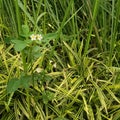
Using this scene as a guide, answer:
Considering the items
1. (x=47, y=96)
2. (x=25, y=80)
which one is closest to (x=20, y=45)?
(x=25, y=80)

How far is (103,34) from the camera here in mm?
1707

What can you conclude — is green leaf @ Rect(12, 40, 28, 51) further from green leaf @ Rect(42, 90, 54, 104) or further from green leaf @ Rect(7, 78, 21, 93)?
green leaf @ Rect(42, 90, 54, 104)

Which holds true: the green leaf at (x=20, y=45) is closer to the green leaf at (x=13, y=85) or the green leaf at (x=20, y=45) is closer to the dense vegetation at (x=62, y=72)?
the dense vegetation at (x=62, y=72)

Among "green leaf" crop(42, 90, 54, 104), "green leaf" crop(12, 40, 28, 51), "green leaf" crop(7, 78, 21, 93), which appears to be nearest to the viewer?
"green leaf" crop(12, 40, 28, 51)

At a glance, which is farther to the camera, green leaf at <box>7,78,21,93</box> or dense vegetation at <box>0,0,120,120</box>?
dense vegetation at <box>0,0,120,120</box>

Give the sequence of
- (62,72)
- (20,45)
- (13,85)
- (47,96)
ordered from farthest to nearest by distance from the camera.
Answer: (62,72)
(47,96)
(13,85)
(20,45)

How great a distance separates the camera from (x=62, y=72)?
1.60 m

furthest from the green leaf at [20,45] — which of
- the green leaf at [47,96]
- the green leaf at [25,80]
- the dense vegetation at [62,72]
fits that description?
the green leaf at [47,96]

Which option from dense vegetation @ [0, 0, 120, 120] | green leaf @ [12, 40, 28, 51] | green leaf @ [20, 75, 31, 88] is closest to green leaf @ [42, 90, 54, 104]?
dense vegetation @ [0, 0, 120, 120]

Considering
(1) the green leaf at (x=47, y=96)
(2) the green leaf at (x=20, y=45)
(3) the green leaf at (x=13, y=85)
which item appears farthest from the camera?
(1) the green leaf at (x=47, y=96)

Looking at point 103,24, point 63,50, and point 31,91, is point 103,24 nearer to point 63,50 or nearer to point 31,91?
point 63,50

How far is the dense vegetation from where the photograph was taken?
1.46 m

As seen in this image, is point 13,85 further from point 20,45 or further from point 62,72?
point 62,72

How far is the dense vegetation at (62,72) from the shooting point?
1462 millimetres
